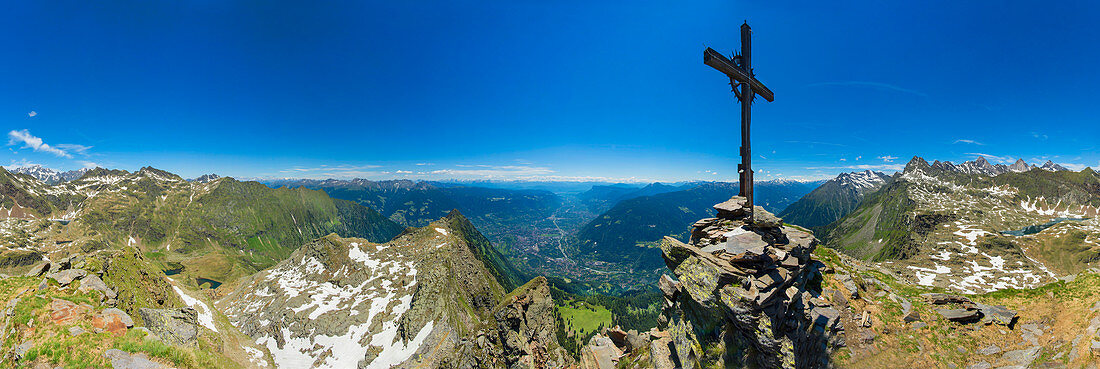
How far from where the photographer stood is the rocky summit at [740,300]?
565 inches

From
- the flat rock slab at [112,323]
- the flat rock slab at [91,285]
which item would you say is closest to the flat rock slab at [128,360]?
the flat rock slab at [112,323]

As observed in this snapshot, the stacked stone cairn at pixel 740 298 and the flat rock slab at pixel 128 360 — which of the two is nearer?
the flat rock slab at pixel 128 360

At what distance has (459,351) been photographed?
61219 mm

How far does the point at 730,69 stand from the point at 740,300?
435 inches

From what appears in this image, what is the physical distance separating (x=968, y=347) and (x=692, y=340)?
18.9 m

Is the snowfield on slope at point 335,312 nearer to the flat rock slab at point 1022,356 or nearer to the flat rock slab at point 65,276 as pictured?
the flat rock slab at point 65,276

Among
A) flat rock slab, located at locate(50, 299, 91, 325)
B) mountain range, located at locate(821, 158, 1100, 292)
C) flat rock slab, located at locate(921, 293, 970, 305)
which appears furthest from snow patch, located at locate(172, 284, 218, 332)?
mountain range, located at locate(821, 158, 1100, 292)

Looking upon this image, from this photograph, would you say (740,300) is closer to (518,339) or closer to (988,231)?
(518,339)

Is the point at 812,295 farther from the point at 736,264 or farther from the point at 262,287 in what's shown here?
the point at 262,287

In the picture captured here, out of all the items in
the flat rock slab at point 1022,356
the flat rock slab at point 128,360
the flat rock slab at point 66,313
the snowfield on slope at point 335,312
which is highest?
the flat rock slab at point 66,313

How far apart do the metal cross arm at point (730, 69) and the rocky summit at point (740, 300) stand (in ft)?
20.8

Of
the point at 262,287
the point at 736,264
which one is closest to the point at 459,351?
the point at 736,264

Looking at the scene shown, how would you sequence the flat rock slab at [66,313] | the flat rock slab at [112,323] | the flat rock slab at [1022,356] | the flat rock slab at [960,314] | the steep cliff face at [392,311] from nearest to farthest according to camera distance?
the flat rock slab at [112,323] → the flat rock slab at [66,313] → the flat rock slab at [1022,356] → the flat rock slab at [960,314] → the steep cliff face at [392,311]

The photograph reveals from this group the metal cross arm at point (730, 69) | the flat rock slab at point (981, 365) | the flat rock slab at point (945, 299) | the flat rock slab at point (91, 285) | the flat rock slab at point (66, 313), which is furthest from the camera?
the flat rock slab at point (945, 299)
